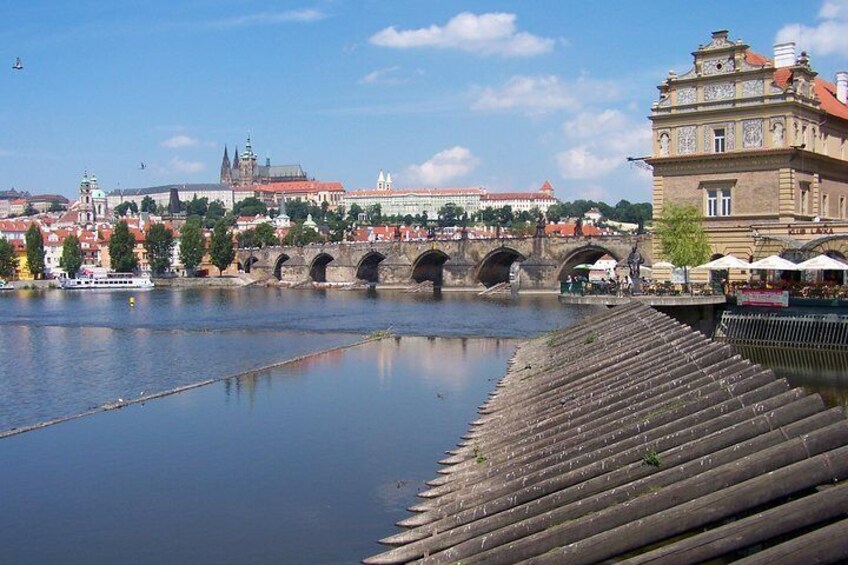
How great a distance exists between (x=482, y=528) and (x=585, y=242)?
93.0 metres

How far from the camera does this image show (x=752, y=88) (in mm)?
50562

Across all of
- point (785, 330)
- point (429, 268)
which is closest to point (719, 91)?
point (785, 330)

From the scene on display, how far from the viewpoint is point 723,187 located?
52.6m

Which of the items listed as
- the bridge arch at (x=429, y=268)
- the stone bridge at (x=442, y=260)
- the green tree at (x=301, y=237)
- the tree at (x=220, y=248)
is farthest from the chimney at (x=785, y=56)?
the green tree at (x=301, y=237)

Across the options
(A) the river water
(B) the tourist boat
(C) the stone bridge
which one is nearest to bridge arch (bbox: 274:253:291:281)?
(C) the stone bridge

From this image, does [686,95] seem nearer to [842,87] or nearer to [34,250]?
[842,87]

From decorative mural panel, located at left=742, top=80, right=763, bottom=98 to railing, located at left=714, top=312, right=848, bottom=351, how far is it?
1407cm

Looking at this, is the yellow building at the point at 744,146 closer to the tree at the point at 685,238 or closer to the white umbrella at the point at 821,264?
the tree at the point at 685,238

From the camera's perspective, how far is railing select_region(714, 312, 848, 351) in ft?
126

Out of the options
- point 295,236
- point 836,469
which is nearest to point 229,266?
point 295,236

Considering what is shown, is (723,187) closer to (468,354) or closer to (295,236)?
(468,354)

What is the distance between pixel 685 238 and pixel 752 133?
19.9ft

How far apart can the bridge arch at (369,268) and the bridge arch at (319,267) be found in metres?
5.72

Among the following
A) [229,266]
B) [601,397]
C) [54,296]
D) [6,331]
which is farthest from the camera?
[229,266]
